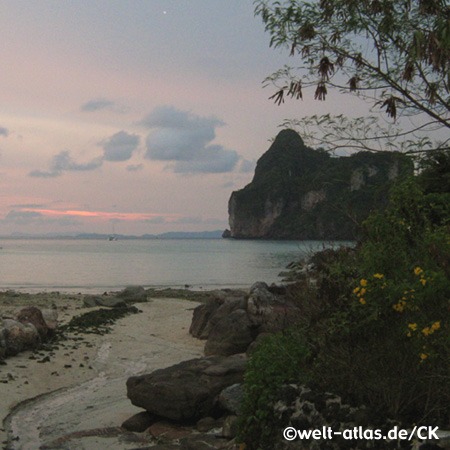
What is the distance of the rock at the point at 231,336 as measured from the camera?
11.4 meters

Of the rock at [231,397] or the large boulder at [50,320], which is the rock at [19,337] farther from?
the rock at [231,397]

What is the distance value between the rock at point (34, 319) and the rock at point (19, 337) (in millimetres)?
464

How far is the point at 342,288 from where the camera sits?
6082 mm

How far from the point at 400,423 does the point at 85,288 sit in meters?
33.6

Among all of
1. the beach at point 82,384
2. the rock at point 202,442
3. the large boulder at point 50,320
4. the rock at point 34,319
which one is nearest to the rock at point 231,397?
the rock at point 202,442

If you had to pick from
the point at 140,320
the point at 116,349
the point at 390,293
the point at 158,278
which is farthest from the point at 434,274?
the point at 158,278

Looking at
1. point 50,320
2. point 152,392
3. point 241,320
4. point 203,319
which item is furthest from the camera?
point 203,319

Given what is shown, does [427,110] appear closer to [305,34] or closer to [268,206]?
[305,34]

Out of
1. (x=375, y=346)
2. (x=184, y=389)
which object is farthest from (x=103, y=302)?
(x=375, y=346)

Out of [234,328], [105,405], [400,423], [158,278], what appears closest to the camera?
[400,423]

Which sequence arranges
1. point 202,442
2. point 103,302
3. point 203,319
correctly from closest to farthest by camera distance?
1. point 202,442
2. point 203,319
3. point 103,302

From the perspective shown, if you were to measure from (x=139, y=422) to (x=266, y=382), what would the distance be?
9.07 ft

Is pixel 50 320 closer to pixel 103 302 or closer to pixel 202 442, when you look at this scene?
pixel 103 302

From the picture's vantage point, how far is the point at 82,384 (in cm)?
916
